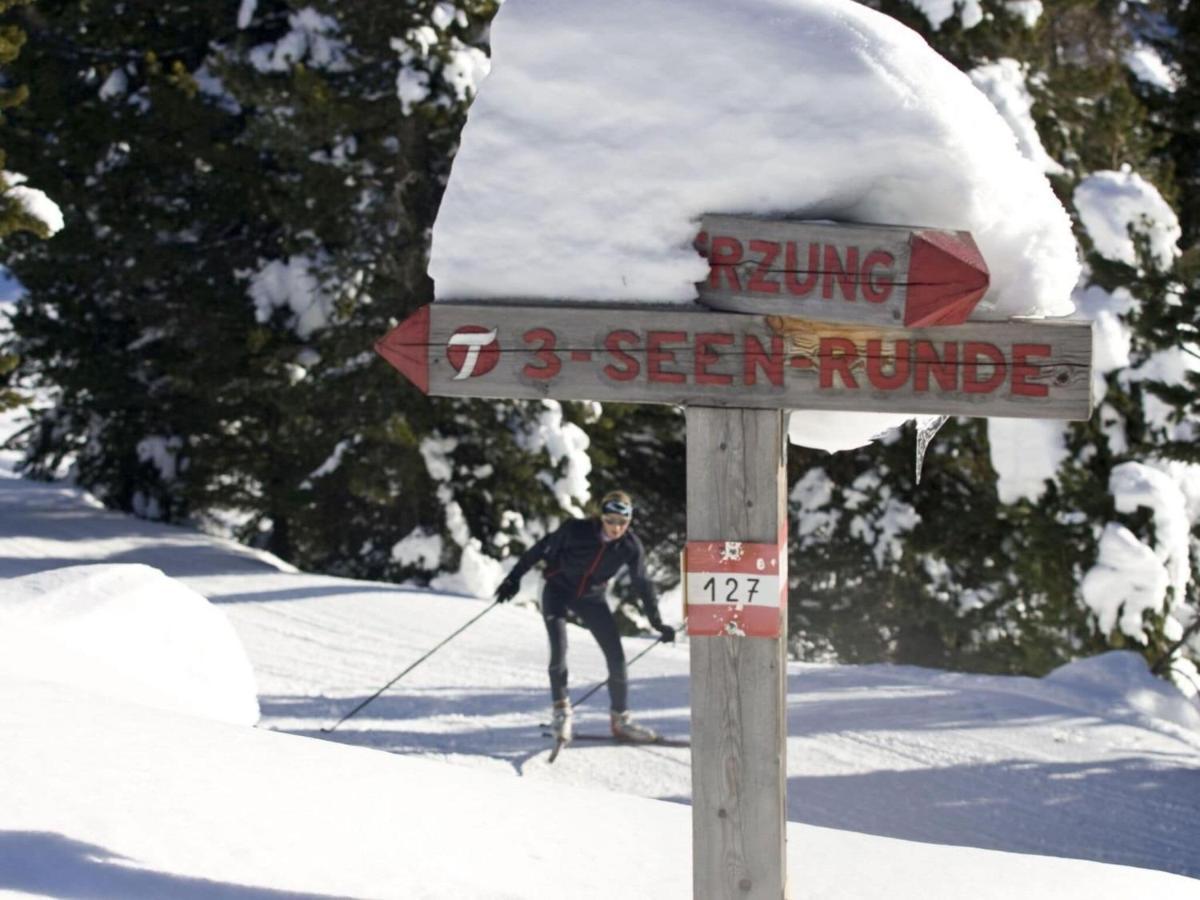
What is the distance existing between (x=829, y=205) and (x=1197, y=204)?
1421 centimetres

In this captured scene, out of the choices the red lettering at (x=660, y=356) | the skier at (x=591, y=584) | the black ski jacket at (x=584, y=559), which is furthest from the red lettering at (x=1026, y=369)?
the black ski jacket at (x=584, y=559)

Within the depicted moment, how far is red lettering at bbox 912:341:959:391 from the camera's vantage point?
4.30 metres

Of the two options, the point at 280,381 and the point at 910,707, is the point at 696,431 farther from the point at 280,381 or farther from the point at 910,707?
the point at 280,381

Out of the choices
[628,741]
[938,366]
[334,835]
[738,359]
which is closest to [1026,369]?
[938,366]

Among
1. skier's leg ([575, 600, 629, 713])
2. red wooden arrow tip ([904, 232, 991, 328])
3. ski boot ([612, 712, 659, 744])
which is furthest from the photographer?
ski boot ([612, 712, 659, 744])

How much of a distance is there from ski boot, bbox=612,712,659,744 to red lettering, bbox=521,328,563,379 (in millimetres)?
5660

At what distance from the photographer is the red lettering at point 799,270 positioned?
4.32 m

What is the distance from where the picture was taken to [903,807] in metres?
8.89

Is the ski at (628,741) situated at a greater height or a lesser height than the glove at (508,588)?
lesser

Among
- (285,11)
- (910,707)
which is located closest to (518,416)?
(285,11)

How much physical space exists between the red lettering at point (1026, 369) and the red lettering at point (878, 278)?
381 millimetres

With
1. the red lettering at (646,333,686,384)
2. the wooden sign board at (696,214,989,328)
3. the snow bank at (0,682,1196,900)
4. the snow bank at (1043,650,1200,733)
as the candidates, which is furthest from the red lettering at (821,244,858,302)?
the snow bank at (1043,650,1200,733)

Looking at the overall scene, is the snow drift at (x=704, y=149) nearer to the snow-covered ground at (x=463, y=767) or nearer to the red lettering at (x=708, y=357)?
the red lettering at (x=708, y=357)

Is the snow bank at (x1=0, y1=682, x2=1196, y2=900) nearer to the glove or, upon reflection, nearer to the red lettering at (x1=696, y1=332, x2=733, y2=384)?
the red lettering at (x1=696, y1=332, x2=733, y2=384)
